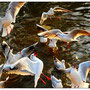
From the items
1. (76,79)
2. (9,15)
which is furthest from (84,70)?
(9,15)

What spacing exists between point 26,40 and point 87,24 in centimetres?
267

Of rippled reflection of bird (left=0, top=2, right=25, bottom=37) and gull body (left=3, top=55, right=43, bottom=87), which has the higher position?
rippled reflection of bird (left=0, top=2, right=25, bottom=37)

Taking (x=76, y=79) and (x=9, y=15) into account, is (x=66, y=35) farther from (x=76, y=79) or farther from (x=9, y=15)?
(x=9, y=15)

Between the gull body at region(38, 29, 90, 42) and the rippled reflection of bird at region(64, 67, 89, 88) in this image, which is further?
the gull body at region(38, 29, 90, 42)

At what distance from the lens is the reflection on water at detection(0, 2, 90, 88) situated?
6344 mm

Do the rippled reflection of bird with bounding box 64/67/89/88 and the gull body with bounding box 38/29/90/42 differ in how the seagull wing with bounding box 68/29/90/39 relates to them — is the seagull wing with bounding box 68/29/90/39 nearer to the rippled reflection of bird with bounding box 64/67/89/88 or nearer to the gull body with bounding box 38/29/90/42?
the gull body with bounding box 38/29/90/42

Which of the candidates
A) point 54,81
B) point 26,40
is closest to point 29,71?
point 54,81

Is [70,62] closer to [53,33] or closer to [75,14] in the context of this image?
[53,33]

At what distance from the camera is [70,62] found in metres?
6.91

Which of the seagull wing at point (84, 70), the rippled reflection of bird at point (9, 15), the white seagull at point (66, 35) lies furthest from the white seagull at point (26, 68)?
the rippled reflection of bird at point (9, 15)

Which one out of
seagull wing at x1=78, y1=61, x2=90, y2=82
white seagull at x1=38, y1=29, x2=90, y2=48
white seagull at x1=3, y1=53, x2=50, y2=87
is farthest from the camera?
white seagull at x1=38, y1=29, x2=90, y2=48

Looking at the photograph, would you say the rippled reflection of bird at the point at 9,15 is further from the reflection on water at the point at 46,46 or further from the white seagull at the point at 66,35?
the white seagull at the point at 66,35

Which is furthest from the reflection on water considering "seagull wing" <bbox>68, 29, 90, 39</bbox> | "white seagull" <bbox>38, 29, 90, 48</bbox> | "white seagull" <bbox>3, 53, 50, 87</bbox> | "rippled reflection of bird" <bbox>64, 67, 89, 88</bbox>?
"seagull wing" <bbox>68, 29, 90, 39</bbox>

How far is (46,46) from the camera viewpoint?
8.15 metres
